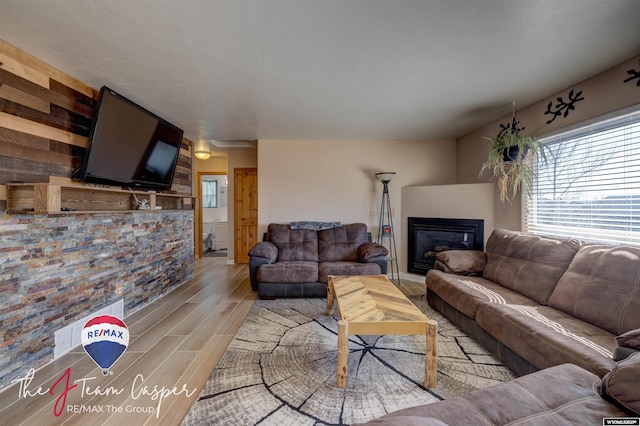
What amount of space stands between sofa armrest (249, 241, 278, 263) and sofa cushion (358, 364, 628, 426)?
2.64 metres

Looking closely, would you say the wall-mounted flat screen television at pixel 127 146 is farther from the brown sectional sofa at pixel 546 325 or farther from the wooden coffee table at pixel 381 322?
the brown sectional sofa at pixel 546 325

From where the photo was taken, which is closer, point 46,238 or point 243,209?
point 46,238

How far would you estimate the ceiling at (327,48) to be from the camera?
1.48m

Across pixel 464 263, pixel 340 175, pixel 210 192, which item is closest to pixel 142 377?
pixel 464 263

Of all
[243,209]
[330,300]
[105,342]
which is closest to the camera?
[105,342]

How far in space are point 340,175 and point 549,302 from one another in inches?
120

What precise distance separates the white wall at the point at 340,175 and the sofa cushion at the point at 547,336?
247 cm

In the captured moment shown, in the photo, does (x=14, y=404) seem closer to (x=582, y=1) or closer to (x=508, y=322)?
(x=508, y=322)

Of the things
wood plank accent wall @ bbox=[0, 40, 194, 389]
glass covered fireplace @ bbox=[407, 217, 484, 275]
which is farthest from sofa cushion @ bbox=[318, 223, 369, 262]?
wood plank accent wall @ bbox=[0, 40, 194, 389]

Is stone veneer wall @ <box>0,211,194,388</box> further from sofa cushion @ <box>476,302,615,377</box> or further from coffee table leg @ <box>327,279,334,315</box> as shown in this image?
sofa cushion @ <box>476,302,615,377</box>

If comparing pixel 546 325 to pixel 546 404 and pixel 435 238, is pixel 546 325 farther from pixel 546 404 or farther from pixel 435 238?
pixel 435 238

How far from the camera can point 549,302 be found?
6.50 feet

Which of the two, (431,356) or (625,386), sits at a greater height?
(625,386)

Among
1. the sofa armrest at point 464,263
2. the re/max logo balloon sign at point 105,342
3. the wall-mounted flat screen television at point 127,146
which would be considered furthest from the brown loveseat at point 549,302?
the wall-mounted flat screen television at point 127,146
